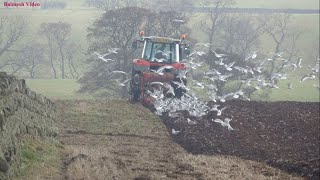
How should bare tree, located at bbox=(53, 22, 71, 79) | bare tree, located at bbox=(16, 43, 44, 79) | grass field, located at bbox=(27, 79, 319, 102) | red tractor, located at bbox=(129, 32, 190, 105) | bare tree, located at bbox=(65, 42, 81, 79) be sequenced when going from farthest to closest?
bare tree, located at bbox=(65, 42, 81, 79) < bare tree, located at bbox=(53, 22, 71, 79) < bare tree, located at bbox=(16, 43, 44, 79) < grass field, located at bbox=(27, 79, 319, 102) < red tractor, located at bbox=(129, 32, 190, 105)

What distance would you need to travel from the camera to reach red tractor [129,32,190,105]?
1816 cm

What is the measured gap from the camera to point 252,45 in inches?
1700

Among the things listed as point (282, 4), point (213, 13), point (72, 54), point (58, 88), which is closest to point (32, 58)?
point (72, 54)

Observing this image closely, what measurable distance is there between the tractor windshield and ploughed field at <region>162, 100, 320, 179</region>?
2.71 m

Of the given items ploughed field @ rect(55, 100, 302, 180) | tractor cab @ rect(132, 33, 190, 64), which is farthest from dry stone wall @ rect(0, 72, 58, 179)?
tractor cab @ rect(132, 33, 190, 64)

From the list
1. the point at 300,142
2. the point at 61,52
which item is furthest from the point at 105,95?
the point at 300,142

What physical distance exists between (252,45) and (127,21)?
15.8 metres

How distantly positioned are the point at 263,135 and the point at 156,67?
19.2 ft

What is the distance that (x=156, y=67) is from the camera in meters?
18.5

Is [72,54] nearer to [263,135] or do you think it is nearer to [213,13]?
[213,13]

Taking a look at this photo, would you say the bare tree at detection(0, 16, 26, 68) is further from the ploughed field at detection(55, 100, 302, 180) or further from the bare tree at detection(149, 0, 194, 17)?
the ploughed field at detection(55, 100, 302, 180)

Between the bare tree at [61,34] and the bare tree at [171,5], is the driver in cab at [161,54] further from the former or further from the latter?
the bare tree at [61,34]

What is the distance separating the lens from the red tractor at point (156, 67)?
18156mm

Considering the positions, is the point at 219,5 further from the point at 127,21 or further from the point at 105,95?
the point at 105,95
